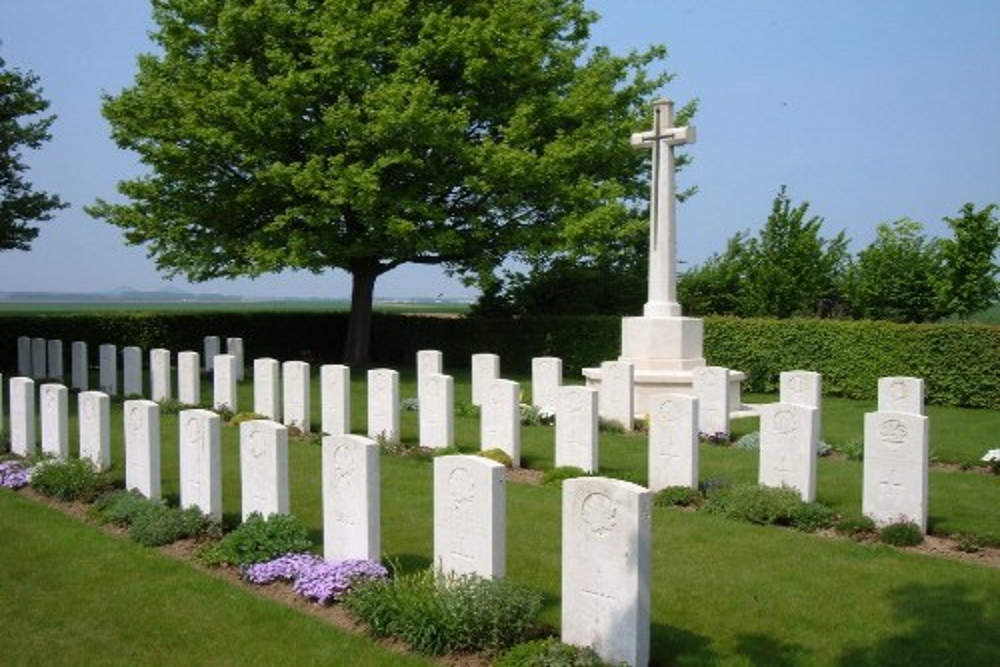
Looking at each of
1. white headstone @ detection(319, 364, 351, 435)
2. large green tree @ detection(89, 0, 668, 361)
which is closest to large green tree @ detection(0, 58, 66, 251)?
large green tree @ detection(89, 0, 668, 361)

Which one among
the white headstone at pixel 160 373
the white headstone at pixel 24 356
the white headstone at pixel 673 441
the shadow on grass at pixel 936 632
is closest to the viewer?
the shadow on grass at pixel 936 632

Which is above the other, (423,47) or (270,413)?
(423,47)

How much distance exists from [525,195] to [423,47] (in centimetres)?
444

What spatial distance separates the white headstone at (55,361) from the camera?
2217 centimetres

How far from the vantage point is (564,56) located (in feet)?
82.5

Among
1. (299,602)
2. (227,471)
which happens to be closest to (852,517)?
(299,602)

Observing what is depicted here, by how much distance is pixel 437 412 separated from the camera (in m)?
12.7

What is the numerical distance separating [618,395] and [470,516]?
28.3ft

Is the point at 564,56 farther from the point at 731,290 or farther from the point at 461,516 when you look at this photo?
the point at 461,516

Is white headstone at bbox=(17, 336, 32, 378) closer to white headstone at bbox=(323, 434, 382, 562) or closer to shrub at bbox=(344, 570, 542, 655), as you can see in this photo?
white headstone at bbox=(323, 434, 382, 562)

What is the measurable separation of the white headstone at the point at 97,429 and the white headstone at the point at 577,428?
515 cm

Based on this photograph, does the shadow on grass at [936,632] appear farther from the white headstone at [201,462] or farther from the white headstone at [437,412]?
the white headstone at [437,412]

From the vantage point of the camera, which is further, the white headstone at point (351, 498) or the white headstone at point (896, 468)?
the white headstone at point (896, 468)

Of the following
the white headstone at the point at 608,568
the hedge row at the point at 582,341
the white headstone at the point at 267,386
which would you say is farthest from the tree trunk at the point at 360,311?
the white headstone at the point at 608,568
